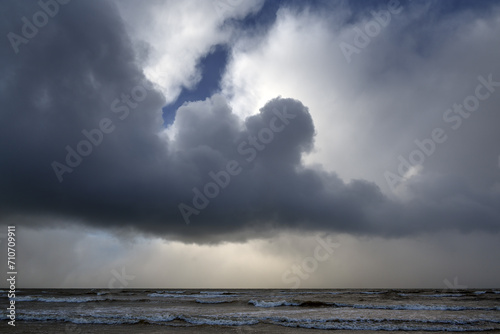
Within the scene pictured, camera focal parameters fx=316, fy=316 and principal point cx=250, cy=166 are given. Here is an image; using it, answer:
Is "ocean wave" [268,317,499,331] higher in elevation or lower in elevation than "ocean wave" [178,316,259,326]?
lower

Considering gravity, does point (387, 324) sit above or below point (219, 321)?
below

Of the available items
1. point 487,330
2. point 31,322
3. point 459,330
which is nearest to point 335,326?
point 459,330

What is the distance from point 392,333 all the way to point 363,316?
7282mm

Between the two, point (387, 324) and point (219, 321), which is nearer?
point (387, 324)

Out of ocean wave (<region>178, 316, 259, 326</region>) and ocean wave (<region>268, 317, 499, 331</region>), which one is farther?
ocean wave (<region>178, 316, 259, 326</region>)

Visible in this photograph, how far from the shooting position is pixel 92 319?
26.1 metres

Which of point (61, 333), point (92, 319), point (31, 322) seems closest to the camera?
point (61, 333)

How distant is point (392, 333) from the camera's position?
A: 67.1 ft

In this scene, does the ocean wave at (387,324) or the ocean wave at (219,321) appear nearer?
the ocean wave at (387,324)

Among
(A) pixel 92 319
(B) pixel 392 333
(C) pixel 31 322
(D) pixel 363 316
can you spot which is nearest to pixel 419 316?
(D) pixel 363 316

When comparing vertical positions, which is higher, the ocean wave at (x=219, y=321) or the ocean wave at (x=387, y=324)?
the ocean wave at (x=219, y=321)

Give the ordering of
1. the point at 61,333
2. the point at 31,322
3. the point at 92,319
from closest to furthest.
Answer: the point at 61,333 → the point at 31,322 → the point at 92,319

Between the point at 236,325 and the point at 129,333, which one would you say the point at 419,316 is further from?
the point at 129,333

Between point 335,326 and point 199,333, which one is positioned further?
point 335,326
